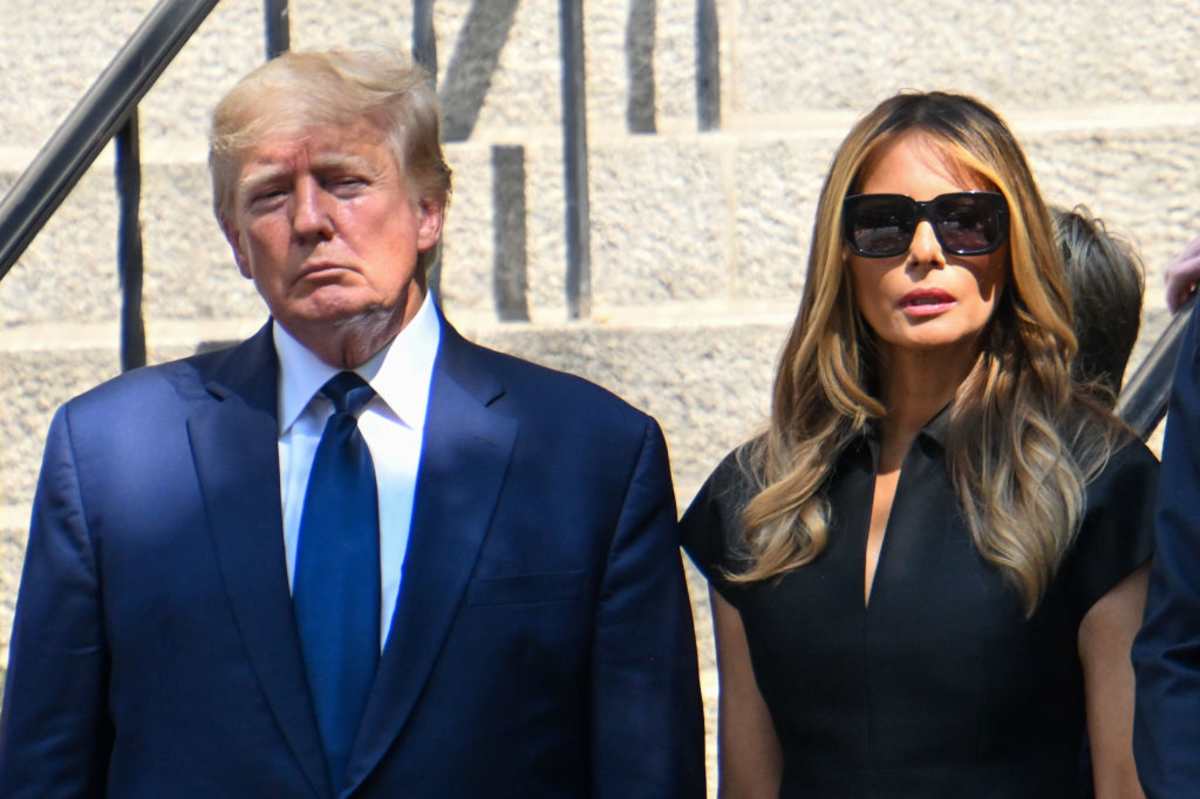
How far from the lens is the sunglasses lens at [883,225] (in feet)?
8.79

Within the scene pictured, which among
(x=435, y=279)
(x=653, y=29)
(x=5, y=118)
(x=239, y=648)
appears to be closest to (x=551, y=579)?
(x=239, y=648)

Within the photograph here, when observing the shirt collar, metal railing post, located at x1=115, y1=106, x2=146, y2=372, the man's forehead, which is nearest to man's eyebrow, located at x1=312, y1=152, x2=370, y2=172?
the man's forehead

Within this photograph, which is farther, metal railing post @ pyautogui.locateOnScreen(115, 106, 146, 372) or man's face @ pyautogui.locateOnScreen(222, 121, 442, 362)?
metal railing post @ pyautogui.locateOnScreen(115, 106, 146, 372)

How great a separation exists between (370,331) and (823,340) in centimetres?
65

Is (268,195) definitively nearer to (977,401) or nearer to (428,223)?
(428,223)

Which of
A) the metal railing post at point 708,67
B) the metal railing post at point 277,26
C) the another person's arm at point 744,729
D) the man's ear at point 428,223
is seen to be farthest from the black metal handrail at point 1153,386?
the metal railing post at point 277,26

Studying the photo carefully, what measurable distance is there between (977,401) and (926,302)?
6.1 inches

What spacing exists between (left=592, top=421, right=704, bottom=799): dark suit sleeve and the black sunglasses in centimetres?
44

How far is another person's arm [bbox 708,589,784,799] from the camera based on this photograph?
110 inches

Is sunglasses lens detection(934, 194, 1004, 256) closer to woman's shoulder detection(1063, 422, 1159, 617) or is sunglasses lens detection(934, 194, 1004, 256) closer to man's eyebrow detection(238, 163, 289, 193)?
woman's shoulder detection(1063, 422, 1159, 617)

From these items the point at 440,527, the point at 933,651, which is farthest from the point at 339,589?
the point at 933,651

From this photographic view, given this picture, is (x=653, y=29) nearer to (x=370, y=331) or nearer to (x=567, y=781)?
(x=370, y=331)

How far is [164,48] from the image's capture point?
3.48 meters

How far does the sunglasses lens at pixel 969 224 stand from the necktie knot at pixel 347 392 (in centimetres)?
82
